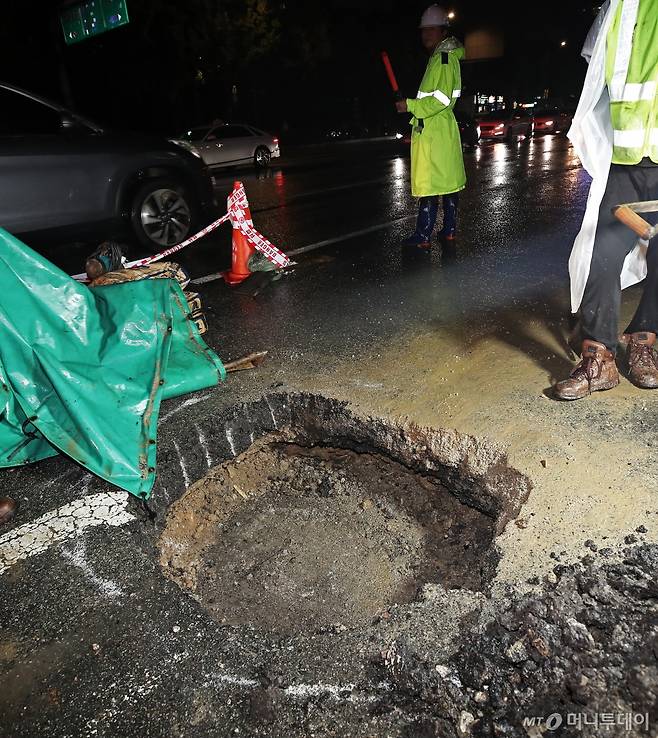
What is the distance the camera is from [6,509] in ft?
8.41

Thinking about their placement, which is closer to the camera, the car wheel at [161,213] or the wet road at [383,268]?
the wet road at [383,268]

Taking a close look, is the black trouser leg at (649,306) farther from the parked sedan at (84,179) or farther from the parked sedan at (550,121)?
the parked sedan at (550,121)

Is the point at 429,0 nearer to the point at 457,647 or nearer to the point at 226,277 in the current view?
the point at 226,277

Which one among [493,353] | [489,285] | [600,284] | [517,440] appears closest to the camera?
[517,440]

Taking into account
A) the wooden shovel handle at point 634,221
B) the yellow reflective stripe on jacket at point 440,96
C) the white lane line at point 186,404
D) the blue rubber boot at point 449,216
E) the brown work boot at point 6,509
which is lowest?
the brown work boot at point 6,509

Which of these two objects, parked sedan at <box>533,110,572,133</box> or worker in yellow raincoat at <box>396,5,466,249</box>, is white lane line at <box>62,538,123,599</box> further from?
parked sedan at <box>533,110,572,133</box>

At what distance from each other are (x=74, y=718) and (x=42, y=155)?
18.8 ft

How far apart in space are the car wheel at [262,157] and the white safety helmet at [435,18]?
14.2 metres

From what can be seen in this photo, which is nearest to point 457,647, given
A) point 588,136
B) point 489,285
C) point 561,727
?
point 561,727

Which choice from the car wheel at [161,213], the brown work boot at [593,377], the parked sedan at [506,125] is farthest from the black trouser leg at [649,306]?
the parked sedan at [506,125]

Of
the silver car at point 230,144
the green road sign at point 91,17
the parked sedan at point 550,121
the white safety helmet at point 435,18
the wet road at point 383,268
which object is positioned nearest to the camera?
the wet road at point 383,268

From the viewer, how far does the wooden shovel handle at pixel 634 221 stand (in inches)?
104

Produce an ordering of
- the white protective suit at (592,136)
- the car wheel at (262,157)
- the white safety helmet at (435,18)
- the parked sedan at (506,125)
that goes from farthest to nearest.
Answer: the parked sedan at (506,125)
the car wheel at (262,157)
the white safety helmet at (435,18)
the white protective suit at (592,136)

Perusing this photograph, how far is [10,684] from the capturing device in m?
1.82
